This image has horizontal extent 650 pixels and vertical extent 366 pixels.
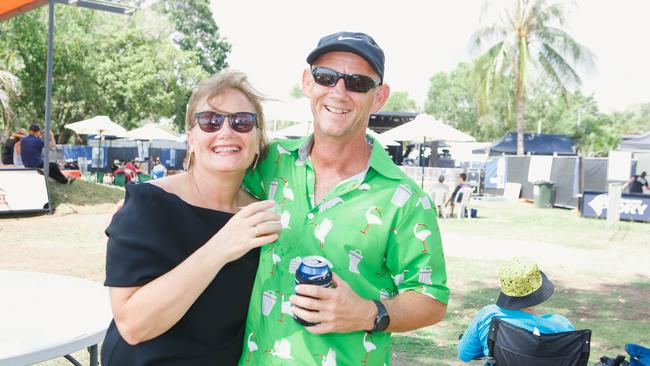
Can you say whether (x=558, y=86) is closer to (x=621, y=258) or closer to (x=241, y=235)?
(x=621, y=258)

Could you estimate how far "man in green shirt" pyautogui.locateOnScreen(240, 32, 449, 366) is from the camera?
1832 mm

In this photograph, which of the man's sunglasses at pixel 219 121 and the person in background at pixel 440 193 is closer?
the man's sunglasses at pixel 219 121

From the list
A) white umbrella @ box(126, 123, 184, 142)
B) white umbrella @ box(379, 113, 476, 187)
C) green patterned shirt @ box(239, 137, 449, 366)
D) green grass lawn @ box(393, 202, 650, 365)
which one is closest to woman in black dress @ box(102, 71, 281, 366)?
green patterned shirt @ box(239, 137, 449, 366)

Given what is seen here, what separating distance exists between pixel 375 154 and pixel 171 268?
81cm

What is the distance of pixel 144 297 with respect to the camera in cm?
167

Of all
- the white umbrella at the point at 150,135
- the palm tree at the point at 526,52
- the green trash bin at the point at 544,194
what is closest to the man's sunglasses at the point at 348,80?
the green trash bin at the point at 544,194

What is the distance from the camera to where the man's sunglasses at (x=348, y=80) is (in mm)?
2076

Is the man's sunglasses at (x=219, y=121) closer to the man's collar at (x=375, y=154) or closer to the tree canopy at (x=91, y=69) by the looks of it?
the man's collar at (x=375, y=154)

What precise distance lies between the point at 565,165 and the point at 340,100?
22.1 meters

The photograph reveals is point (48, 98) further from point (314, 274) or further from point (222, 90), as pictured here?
point (314, 274)

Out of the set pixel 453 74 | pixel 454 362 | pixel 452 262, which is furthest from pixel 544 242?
pixel 453 74

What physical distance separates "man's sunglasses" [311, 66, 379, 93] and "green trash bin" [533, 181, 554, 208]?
70.7 feet

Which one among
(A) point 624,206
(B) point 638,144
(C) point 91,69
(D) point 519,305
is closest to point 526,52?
(B) point 638,144

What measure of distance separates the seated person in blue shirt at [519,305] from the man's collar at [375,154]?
6.53 feet
